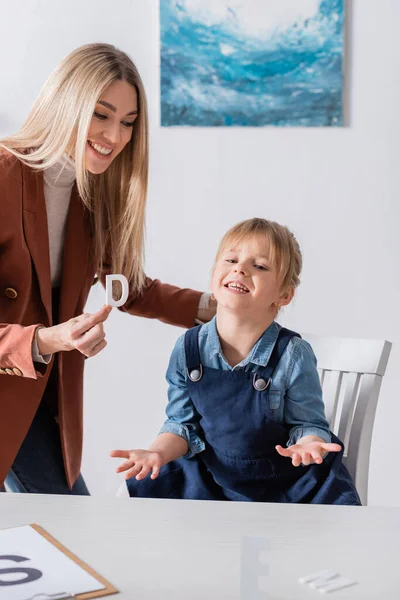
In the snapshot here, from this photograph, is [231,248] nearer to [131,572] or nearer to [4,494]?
[4,494]

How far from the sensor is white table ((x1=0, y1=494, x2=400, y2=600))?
0.93 meters

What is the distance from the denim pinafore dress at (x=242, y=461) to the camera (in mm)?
1513

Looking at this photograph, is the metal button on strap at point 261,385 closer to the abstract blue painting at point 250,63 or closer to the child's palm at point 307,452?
the child's palm at point 307,452

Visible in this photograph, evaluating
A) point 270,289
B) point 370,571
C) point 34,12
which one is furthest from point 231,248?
point 34,12

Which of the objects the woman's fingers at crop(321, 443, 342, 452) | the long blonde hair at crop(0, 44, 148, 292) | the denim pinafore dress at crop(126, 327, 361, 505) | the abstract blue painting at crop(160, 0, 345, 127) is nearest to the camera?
the woman's fingers at crop(321, 443, 342, 452)

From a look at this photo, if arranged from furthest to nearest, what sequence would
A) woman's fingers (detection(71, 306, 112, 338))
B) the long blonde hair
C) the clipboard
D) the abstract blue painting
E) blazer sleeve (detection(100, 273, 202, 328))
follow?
the abstract blue painting
blazer sleeve (detection(100, 273, 202, 328))
the long blonde hair
woman's fingers (detection(71, 306, 112, 338))
the clipboard

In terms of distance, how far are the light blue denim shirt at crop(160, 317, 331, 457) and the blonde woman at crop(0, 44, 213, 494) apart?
25 centimetres

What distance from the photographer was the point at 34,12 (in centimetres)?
288

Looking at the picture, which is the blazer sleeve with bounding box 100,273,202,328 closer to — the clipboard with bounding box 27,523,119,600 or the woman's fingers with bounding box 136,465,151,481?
the woman's fingers with bounding box 136,465,151,481

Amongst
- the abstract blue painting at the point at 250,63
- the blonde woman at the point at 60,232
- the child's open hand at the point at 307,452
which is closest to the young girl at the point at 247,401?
the child's open hand at the point at 307,452

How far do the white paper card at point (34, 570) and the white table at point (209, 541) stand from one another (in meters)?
0.03

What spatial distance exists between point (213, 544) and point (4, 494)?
377 millimetres

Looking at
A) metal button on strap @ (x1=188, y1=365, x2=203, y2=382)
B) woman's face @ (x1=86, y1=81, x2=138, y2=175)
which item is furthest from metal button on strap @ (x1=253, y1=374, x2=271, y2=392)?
woman's face @ (x1=86, y1=81, x2=138, y2=175)

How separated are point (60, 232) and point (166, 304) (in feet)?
1.06
